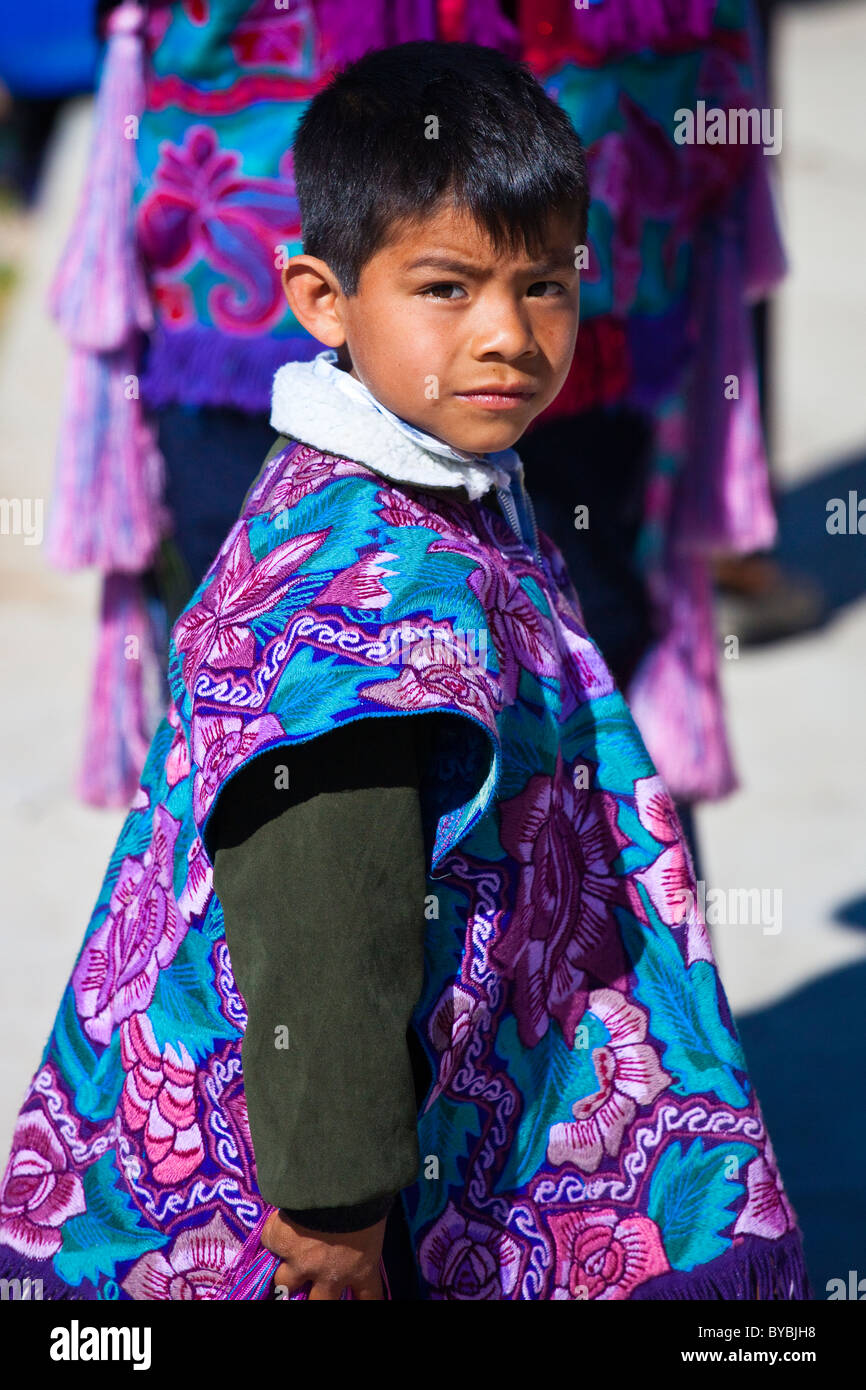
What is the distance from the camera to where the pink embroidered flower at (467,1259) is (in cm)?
132

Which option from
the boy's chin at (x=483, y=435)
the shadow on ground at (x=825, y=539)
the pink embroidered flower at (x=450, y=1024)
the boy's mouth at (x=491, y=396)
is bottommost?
the pink embroidered flower at (x=450, y=1024)

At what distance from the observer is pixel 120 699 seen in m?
2.48

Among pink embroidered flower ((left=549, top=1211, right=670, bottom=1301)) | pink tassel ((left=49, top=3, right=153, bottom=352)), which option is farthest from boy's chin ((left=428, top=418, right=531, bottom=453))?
pink tassel ((left=49, top=3, right=153, bottom=352))

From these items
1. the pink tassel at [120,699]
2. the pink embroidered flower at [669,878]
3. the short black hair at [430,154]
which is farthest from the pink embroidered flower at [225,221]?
the pink embroidered flower at [669,878]

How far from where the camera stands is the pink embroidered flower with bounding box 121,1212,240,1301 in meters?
1.30

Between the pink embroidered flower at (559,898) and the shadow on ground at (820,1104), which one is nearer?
the pink embroidered flower at (559,898)

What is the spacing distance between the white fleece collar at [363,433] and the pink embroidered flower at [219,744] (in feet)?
0.69

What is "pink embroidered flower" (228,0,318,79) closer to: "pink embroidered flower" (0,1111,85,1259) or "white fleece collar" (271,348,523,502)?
"white fleece collar" (271,348,523,502)

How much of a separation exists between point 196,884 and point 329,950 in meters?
0.18

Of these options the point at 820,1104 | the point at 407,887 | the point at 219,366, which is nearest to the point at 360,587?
the point at 407,887

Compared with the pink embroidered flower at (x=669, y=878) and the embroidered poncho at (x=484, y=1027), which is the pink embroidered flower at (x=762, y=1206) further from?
the pink embroidered flower at (x=669, y=878)

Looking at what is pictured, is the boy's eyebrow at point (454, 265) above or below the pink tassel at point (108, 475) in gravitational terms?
below
